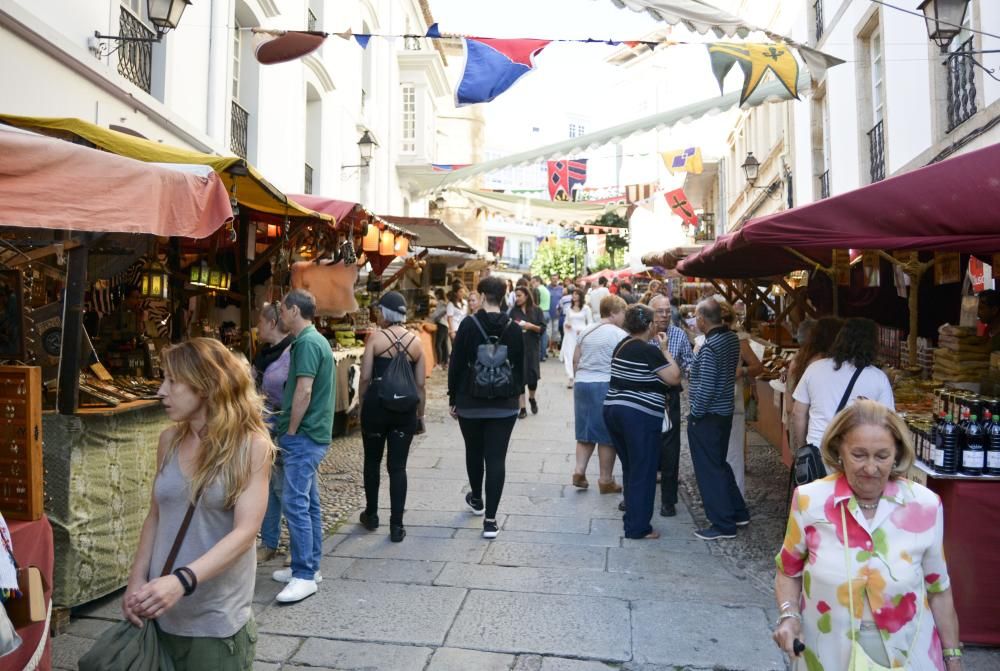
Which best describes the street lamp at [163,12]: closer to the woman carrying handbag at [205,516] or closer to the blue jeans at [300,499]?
the blue jeans at [300,499]

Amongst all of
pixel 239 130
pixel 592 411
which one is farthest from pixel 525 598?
pixel 239 130

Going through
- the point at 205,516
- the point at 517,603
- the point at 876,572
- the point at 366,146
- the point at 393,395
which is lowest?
the point at 517,603

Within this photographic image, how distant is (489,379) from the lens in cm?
559

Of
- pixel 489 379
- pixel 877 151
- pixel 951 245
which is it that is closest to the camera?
pixel 951 245

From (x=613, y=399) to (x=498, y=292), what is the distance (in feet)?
3.82

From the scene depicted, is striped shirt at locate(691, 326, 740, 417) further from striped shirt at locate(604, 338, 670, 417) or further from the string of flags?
the string of flags

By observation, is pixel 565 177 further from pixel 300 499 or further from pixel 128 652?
pixel 128 652

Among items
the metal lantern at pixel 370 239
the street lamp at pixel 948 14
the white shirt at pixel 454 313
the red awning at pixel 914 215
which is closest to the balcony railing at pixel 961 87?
the street lamp at pixel 948 14

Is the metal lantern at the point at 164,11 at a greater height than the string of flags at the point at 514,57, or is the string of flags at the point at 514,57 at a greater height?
the metal lantern at the point at 164,11

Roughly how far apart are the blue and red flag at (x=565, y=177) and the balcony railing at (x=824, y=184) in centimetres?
868

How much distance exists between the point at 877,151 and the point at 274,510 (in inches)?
417

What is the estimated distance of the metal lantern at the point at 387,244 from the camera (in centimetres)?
1026

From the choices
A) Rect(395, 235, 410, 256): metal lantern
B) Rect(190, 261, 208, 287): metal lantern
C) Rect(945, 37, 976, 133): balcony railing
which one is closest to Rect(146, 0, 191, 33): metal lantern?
Rect(190, 261, 208, 287): metal lantern

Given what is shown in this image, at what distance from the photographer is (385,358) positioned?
5574 millimetres
